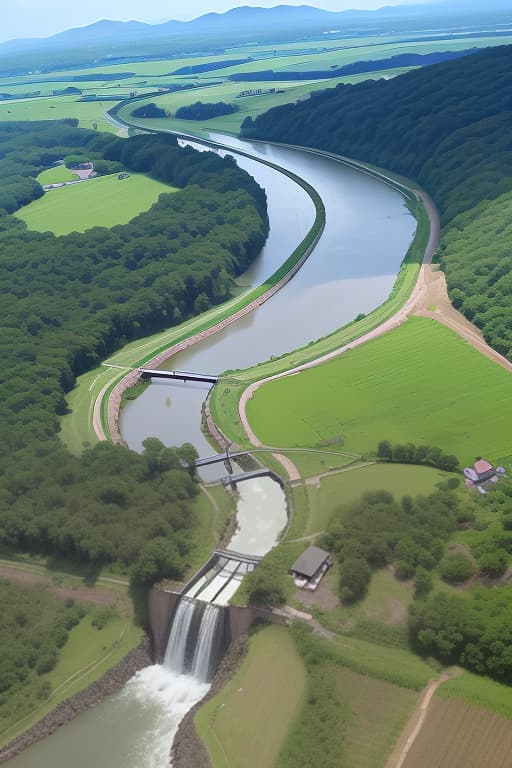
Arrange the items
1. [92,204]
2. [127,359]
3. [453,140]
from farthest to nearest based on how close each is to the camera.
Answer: [453,140] → [92,204] → [127,359]

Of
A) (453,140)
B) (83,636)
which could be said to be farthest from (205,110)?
(83,636)

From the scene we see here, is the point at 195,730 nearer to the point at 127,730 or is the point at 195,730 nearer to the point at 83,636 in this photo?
the point at 127,730

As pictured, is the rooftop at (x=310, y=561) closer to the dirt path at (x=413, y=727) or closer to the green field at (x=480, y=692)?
the dirt path at (x=413, y=727)

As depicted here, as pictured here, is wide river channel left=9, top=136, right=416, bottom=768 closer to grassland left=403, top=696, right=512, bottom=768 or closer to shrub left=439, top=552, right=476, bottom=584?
shrub left=439, top=552, right=476, bottom=584

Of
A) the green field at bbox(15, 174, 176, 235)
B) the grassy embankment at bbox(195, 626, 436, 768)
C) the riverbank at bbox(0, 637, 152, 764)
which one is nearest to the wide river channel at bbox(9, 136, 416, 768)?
the riverbank at bbox(0, 637, 152, 764)

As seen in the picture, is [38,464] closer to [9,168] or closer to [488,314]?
[488,314]

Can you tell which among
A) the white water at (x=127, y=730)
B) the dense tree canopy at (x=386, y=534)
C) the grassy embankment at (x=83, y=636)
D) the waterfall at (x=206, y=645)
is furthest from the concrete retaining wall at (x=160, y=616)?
the dense tree canopy at (x=386, y=534)
